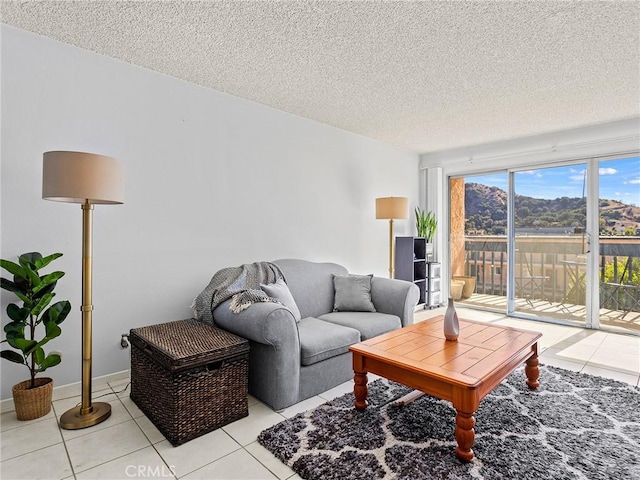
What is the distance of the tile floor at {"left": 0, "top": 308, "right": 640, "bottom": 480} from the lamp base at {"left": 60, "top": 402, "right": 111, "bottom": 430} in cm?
4

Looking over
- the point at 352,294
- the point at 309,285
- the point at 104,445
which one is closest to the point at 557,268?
the point at 352,294

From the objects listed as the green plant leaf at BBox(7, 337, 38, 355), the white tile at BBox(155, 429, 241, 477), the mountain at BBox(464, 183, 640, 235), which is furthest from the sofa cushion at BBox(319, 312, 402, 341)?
the mountain at BBox(464, 183, 640, 235)

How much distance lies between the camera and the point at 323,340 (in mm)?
2555

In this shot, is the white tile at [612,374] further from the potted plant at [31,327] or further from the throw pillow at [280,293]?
the potted plant at [31,327]

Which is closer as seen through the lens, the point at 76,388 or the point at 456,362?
the point at 456,362

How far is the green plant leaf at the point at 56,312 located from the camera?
2248mm

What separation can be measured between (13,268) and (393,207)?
3.68m

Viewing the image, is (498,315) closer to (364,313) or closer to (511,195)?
(511,195)

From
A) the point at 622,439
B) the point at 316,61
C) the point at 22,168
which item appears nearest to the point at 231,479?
the point at 622,439

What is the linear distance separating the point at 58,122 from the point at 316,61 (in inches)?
76.7

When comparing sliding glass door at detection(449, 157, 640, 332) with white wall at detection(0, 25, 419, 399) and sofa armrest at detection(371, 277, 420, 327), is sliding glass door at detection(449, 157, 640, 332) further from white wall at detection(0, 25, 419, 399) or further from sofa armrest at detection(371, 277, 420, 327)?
white wall at detection(0, 25, 419, 399)

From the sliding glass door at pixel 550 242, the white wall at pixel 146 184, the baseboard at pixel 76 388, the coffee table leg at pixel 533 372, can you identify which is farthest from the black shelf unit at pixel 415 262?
the baseboard at pixel 76 388

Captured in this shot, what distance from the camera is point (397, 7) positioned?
210 centimetres

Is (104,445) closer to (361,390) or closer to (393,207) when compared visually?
(361,390)
